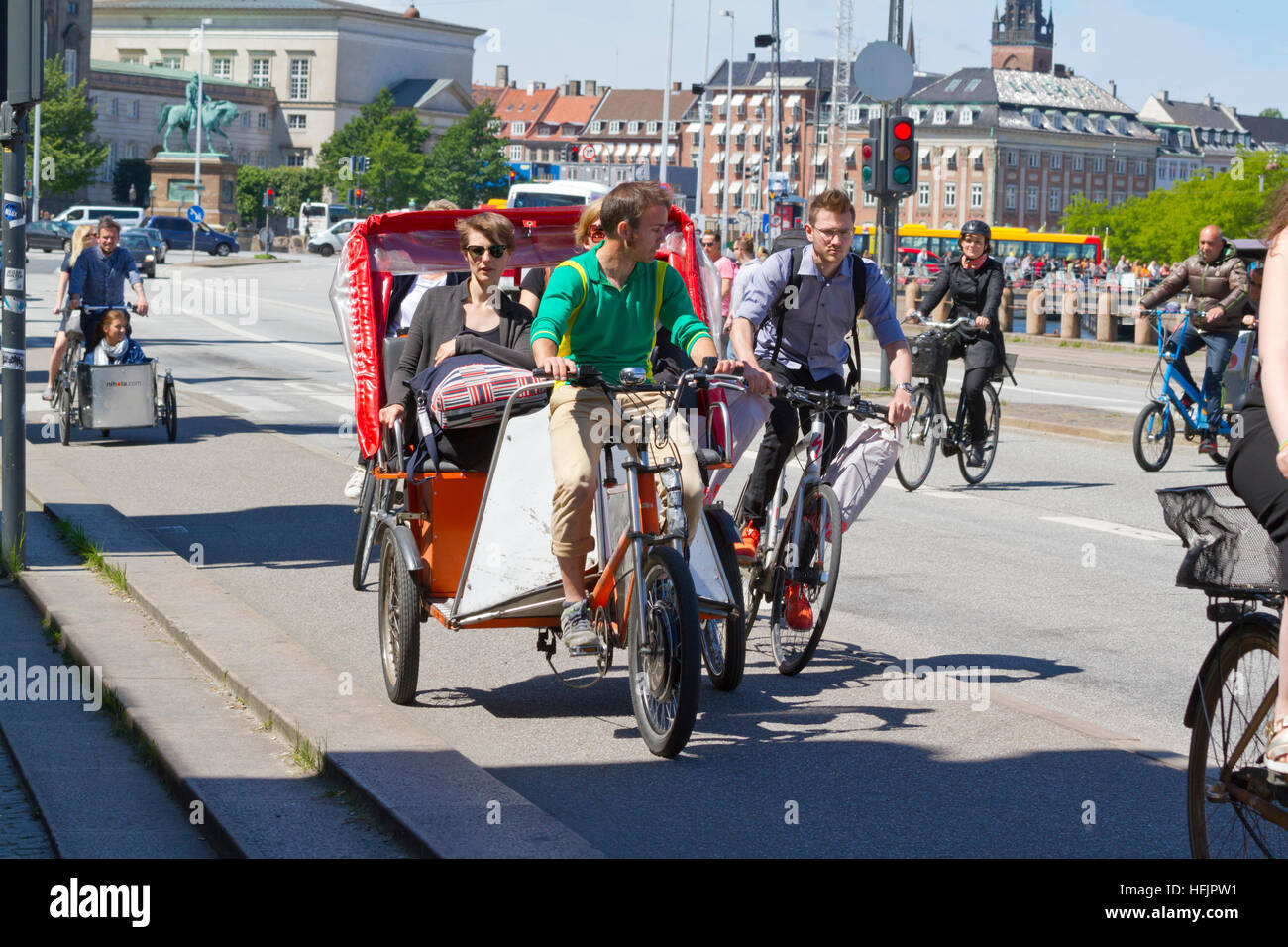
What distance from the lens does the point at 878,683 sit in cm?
689

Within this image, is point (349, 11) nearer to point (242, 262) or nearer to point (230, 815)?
point (242, 262)

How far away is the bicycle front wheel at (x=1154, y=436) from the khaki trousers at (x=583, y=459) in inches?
368

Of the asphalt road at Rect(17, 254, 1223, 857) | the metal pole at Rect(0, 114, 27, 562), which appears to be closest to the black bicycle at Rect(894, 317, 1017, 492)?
the asphalt road at Rect(17, 254, 1223, 857)

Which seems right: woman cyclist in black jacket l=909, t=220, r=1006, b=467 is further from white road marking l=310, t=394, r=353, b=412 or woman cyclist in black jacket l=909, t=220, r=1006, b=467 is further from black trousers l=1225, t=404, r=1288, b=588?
black trousers l=1225, t=404, r=1288, b=588

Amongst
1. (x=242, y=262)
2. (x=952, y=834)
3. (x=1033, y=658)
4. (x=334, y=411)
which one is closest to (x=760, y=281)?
(x=1033, y=658)

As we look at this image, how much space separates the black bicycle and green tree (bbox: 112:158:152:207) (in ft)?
342

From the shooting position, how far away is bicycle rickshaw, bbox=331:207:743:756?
560 cm

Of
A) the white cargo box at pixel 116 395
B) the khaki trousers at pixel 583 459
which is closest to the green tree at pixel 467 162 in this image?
the white cargo box at pixel 116 395

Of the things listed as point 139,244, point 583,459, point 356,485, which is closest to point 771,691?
point 583,459

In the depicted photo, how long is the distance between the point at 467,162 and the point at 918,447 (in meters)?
104

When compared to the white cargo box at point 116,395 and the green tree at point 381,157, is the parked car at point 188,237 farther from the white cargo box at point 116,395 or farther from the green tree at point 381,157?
the white cargo box at point 116,395

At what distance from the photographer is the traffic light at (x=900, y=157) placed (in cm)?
1908

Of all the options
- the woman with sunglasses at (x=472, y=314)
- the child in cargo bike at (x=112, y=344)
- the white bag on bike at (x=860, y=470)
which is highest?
the woman with sunglasses at (x=472, y=314)

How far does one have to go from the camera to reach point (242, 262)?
67500 millimetres
